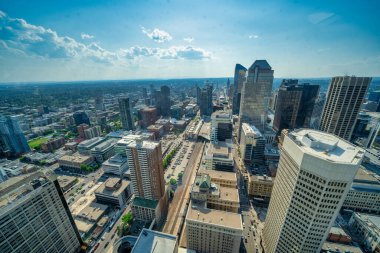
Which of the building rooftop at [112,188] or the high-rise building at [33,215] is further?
the building rooftop at [112,188]

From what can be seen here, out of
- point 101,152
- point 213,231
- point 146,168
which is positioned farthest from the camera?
point 101,152

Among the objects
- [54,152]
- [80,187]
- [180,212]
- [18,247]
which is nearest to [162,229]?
[180,212]

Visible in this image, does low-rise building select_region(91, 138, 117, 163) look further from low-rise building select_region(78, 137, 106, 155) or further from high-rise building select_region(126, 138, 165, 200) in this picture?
high-rise building select_region(126, 138, 165, 200)

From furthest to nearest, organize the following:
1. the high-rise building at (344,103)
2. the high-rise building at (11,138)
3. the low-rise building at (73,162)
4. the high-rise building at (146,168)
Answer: the high-rise building at (11,138) < the low-rise building at (73,162) < the high-rise building at (344,103) < the high-rise building at (146,168)

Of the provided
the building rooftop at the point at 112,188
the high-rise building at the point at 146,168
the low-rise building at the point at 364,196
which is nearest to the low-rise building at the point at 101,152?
the building rooftop at the point at 112,188

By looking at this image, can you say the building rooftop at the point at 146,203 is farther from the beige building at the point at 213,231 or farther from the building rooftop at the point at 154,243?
the building rooftop at the point at 154,243

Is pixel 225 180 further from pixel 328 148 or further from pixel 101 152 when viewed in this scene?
pixel 101 152

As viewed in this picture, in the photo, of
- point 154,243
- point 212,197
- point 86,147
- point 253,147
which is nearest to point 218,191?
point 212,197
